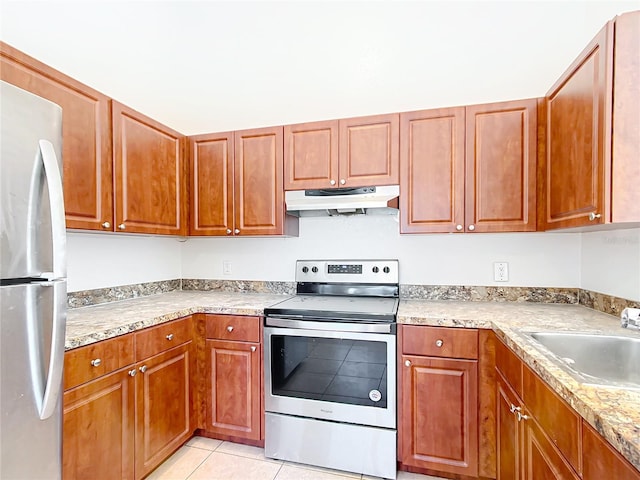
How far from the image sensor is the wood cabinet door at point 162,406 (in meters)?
1.57

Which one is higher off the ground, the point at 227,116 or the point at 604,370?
the point at 227,116

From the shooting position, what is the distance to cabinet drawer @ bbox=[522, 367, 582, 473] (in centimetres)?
83

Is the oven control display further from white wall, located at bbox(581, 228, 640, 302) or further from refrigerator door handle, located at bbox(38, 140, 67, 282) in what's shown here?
refrigerator door handle, located at bbox(38, 140, 67, 282)

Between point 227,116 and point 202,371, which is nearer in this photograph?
point 202,371

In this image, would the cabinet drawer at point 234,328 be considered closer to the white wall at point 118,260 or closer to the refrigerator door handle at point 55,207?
the white wall at point 118,260

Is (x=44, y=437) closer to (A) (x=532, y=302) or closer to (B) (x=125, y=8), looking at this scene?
(A) (x=532, y=302)

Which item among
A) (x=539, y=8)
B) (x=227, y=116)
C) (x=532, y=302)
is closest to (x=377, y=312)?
(x=532, y=302)

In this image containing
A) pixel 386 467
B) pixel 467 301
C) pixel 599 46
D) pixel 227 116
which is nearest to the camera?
pixel 599 46

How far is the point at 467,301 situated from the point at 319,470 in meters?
1.35

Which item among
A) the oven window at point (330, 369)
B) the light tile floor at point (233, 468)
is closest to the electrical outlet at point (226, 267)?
the oven window at point (330, 369)

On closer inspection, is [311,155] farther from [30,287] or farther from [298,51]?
[30,287]

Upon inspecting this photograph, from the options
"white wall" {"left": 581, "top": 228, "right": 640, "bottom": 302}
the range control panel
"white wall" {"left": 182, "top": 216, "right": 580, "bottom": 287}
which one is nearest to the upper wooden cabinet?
"white wall" {"left": 182, "top": 216, "right": 580, "bottom": 287}

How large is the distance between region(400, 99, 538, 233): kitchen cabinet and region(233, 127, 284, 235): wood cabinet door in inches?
31.7

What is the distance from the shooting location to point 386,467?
1652mm
